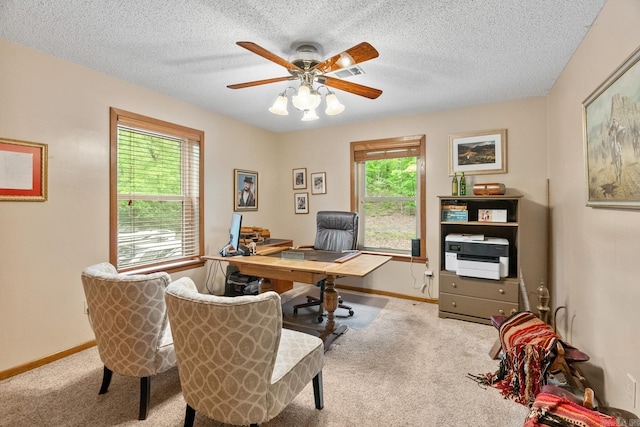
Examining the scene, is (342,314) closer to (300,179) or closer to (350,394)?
(350,394)

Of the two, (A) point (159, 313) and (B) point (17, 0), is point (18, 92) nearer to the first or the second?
(B) point (17, 0)

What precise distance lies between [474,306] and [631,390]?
1683 mm

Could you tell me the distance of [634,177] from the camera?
1426 mm

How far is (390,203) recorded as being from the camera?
166 inches

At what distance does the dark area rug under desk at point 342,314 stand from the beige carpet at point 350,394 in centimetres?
38

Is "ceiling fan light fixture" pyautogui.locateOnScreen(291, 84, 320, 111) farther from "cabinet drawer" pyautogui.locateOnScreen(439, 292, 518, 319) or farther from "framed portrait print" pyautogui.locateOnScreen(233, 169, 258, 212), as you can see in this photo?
"cabinet drawer" pyautogui.locateOnScreen(439, 292, 518, 319)

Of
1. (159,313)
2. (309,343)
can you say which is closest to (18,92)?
(159,313)

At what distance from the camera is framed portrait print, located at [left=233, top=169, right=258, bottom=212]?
13.6 feet

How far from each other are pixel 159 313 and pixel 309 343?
893mm

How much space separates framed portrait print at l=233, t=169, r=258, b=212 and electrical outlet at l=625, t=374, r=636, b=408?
12.9 ft

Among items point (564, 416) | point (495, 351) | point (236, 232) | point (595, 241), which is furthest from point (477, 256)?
point (236, 232)

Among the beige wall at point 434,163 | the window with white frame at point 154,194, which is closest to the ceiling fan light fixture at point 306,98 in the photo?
the window with white frame at point 154,194

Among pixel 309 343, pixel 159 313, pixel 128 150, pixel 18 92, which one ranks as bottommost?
pixel 309 343

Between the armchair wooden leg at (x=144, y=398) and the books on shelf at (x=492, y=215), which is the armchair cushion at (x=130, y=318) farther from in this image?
the books on shelf at (x=492, y=215)
